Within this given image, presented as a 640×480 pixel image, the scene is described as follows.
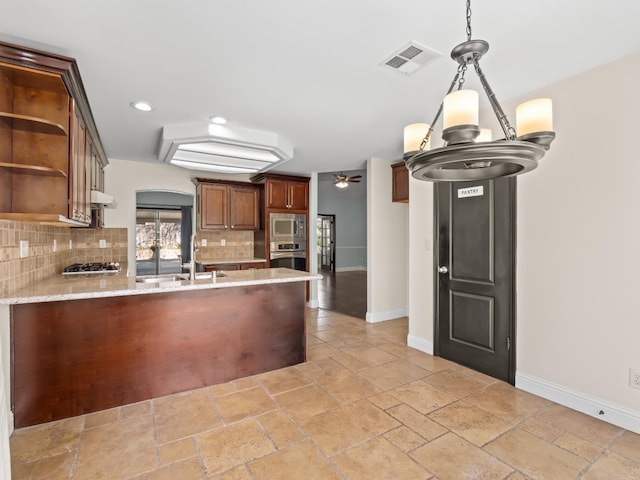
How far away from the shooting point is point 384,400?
262 cm

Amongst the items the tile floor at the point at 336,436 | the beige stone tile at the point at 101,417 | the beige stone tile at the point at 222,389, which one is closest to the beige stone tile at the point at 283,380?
the tile floor at the point at 336,436

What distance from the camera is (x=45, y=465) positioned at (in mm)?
1891

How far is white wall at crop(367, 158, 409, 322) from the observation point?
4926 millimetres

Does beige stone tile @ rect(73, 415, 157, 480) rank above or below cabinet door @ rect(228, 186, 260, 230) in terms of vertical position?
below

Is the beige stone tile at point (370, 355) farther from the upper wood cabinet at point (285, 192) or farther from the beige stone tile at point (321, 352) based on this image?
the upper wood cabinet at point (285, 192)

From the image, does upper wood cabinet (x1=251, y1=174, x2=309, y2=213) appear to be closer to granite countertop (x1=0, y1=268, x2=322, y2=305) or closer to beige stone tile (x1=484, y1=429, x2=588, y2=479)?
granite countertop (x1=0, y1=268, x2=322, y2=305)

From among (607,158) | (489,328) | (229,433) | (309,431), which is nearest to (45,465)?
(229,433)

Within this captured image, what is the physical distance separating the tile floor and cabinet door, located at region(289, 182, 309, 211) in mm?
3297

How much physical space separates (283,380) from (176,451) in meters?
1.12

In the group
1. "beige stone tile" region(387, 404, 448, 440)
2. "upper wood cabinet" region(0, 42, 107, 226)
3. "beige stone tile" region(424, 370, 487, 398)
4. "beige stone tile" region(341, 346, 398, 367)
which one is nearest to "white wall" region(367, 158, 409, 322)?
"beige stone tile" region(341, 346, 398, 367)

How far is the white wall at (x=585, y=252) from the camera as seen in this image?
2.23 m

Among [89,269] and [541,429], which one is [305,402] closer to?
[541,429]

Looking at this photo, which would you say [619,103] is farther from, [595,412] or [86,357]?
[86,357]

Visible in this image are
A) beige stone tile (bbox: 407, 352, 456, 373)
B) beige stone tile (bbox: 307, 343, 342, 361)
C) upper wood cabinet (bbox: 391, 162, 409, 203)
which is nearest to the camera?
beige stone tile (bbox: 407, 352, 456, 373)
